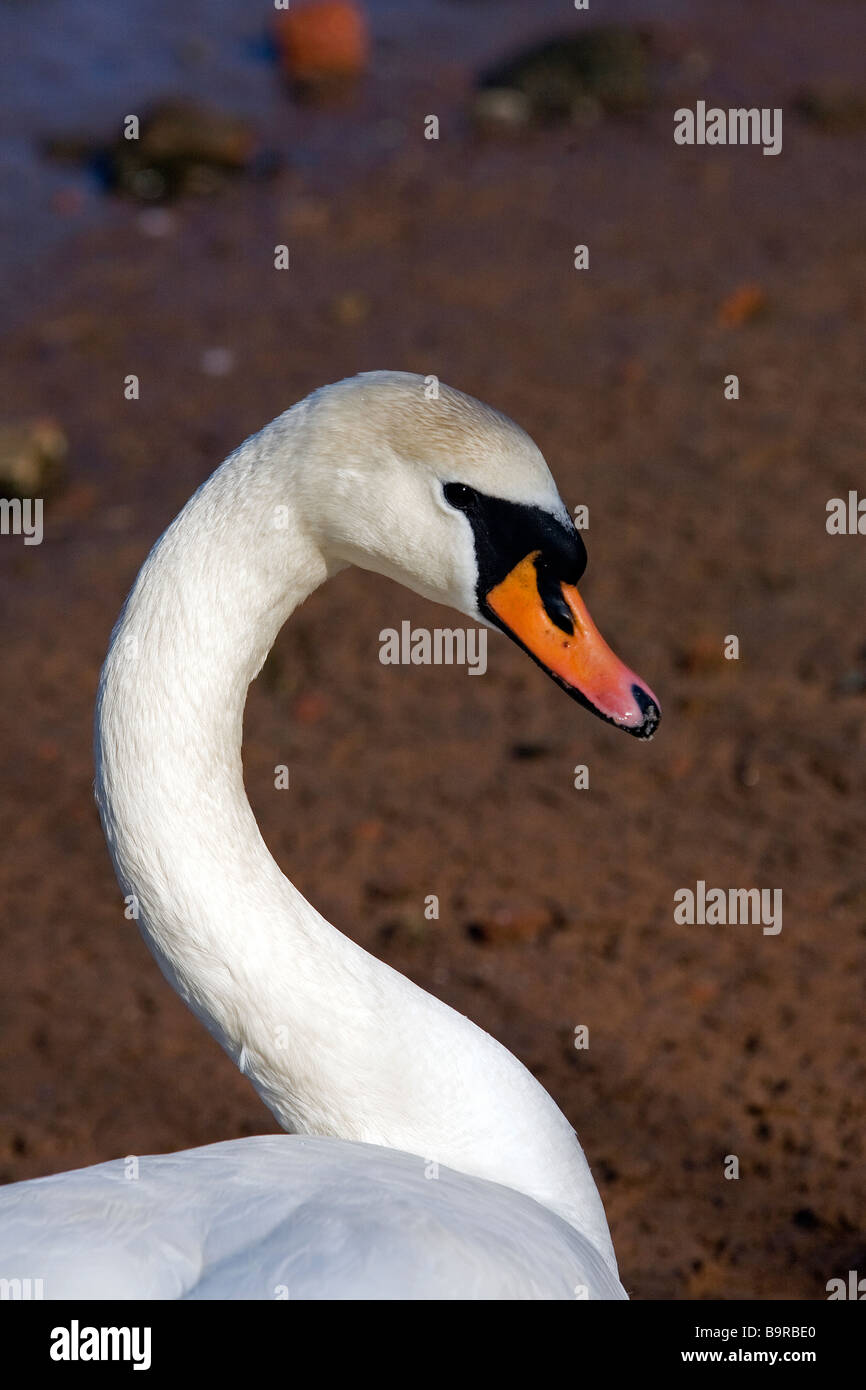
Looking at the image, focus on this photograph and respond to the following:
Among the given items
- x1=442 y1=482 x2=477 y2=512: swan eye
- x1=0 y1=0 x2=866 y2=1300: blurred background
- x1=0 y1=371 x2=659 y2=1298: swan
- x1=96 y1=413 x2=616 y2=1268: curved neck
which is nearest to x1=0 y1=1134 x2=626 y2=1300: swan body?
x1=0 y1=371 x2=659 y2=1298: swan

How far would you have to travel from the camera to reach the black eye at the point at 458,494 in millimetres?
2666

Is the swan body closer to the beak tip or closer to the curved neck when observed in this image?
the curved neck

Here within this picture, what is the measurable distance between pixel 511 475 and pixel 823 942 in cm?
234

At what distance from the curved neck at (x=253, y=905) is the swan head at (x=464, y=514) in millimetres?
80

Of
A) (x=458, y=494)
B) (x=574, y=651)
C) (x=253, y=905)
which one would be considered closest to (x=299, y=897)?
(x=253, y=905)

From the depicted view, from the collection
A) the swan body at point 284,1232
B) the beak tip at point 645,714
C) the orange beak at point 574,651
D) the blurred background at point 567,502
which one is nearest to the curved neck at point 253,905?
the swan body at point 284,1232

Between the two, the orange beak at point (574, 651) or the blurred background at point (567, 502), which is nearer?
the orange beak at point (574, 651)

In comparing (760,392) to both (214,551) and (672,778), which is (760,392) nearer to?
(672,778)

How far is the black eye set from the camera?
2.67 metres

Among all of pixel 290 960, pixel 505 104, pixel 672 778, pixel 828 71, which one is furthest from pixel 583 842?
pixel 828 71

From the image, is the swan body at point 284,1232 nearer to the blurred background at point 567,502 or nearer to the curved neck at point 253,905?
the curved neck at point 253,905

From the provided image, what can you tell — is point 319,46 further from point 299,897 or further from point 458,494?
point 299,897

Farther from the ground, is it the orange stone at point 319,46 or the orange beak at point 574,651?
the orange stone at point 319,46

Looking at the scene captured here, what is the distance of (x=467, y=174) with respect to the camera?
9.54 metres
